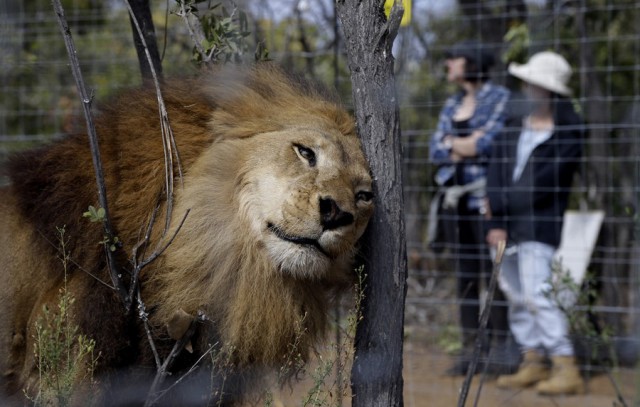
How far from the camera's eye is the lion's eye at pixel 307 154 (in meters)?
2.63

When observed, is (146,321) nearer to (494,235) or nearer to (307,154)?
(307,154)

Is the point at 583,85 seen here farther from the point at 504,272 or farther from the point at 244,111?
the point at 244,111

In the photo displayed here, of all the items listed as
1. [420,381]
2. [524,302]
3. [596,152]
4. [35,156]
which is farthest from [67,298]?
[596,152]

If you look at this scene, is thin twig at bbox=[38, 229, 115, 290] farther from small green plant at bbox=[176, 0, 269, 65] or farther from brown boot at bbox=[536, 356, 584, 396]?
brown boot at bbox=[536, 356, 584, 396]

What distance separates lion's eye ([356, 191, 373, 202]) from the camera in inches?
103

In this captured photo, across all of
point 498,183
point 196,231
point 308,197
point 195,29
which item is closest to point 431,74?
point 498,183

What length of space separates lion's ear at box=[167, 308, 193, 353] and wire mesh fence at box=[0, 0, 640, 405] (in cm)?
424

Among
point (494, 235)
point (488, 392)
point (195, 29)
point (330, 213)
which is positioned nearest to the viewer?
point (330, 213)

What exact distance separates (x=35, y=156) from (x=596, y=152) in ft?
17.5

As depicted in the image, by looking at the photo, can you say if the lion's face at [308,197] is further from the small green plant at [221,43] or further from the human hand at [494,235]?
the human hand at [494,235]

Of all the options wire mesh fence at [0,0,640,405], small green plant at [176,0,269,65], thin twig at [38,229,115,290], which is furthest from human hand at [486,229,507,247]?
thin twig at [38,229,115,290]

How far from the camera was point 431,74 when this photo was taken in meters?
7.76

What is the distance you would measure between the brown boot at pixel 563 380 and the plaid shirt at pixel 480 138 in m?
1.28

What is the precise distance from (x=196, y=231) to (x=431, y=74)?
535 cm
